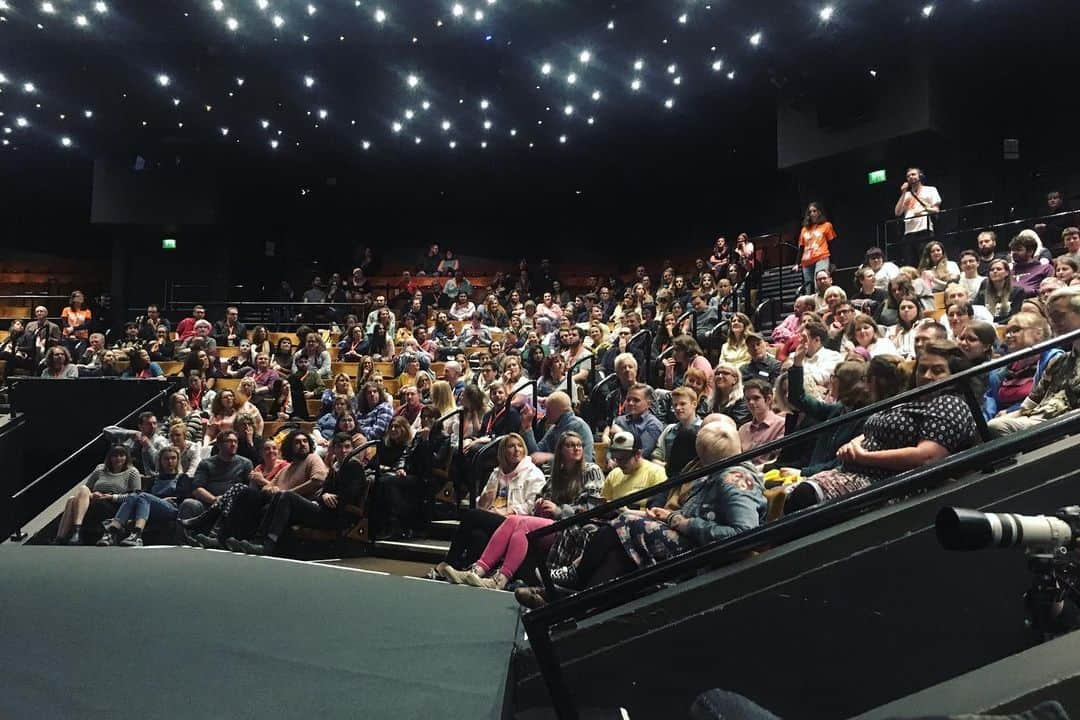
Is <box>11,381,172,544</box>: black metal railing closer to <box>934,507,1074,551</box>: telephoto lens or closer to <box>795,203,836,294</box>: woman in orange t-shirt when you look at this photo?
<box>795,203,836,294</box>: woman in orange t-shirt

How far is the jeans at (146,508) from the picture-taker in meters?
7.08

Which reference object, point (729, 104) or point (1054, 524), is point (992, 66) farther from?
point (1054, 524)

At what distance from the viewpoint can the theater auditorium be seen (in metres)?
2.82

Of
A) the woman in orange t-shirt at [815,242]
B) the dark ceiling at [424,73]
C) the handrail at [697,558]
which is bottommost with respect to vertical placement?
the handrail at [697,558]

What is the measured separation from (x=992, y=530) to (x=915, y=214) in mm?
9736

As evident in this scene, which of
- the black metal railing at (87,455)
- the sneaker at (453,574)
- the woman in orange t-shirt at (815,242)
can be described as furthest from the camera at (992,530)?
the woman in orange t-shirt at (815,242)

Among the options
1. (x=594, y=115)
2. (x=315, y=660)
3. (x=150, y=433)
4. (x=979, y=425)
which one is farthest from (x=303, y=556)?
(x=594, y=115)

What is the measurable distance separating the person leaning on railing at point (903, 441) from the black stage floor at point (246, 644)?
1.37 m

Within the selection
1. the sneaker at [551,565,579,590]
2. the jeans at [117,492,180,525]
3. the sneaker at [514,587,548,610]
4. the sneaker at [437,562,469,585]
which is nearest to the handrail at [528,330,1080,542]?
the sneaker at [551,565,579,590]

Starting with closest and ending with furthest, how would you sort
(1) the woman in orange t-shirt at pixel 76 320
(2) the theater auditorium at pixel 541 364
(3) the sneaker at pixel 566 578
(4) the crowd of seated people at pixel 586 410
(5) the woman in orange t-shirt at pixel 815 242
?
1. (2) the theater auditorium at pixel 541 364
2. (4) the crowd of seated people at pixel 586 410
3. (3) the sneaker at pixel 566 578
4. (5) the woman in orange t-shirt at pixel 815 242
5. (1) the woman in orange t-shirt at pixel 76 320

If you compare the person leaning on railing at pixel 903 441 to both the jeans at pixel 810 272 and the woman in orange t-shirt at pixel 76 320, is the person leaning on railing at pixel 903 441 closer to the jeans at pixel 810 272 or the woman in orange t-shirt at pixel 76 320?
the jeans at pixel 810 272

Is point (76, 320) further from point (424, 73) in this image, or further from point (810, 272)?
point (810, 272)

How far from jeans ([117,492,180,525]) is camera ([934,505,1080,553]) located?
23.0 ft

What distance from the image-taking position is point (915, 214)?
396 inches
